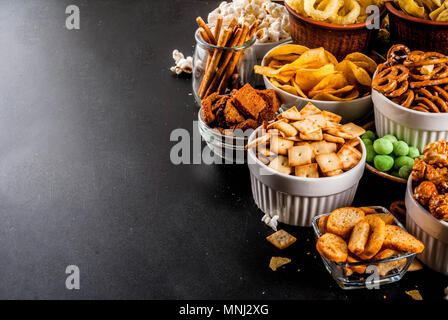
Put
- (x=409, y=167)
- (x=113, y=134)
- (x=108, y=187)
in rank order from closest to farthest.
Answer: (x=409, y=167) → (x=108, y=187) → (x=113, y=134)

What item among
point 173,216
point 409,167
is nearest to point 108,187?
point 173,216

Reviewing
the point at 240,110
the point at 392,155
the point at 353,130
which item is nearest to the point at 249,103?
the point at 240,110

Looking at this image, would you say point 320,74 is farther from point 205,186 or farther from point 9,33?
point 9,33

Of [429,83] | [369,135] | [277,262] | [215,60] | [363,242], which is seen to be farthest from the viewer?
[215,60]

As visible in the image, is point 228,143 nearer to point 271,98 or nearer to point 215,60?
point 271,98

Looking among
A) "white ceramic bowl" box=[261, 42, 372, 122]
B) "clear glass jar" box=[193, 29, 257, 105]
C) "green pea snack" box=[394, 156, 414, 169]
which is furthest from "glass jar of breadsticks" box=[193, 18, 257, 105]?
"green pea snack" box=[394, 156, 414, 169]

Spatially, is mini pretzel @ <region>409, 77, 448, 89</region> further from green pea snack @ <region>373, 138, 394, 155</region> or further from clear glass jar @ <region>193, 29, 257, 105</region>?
clear glass jar @ <region>193, 29, 257, 105</region>
